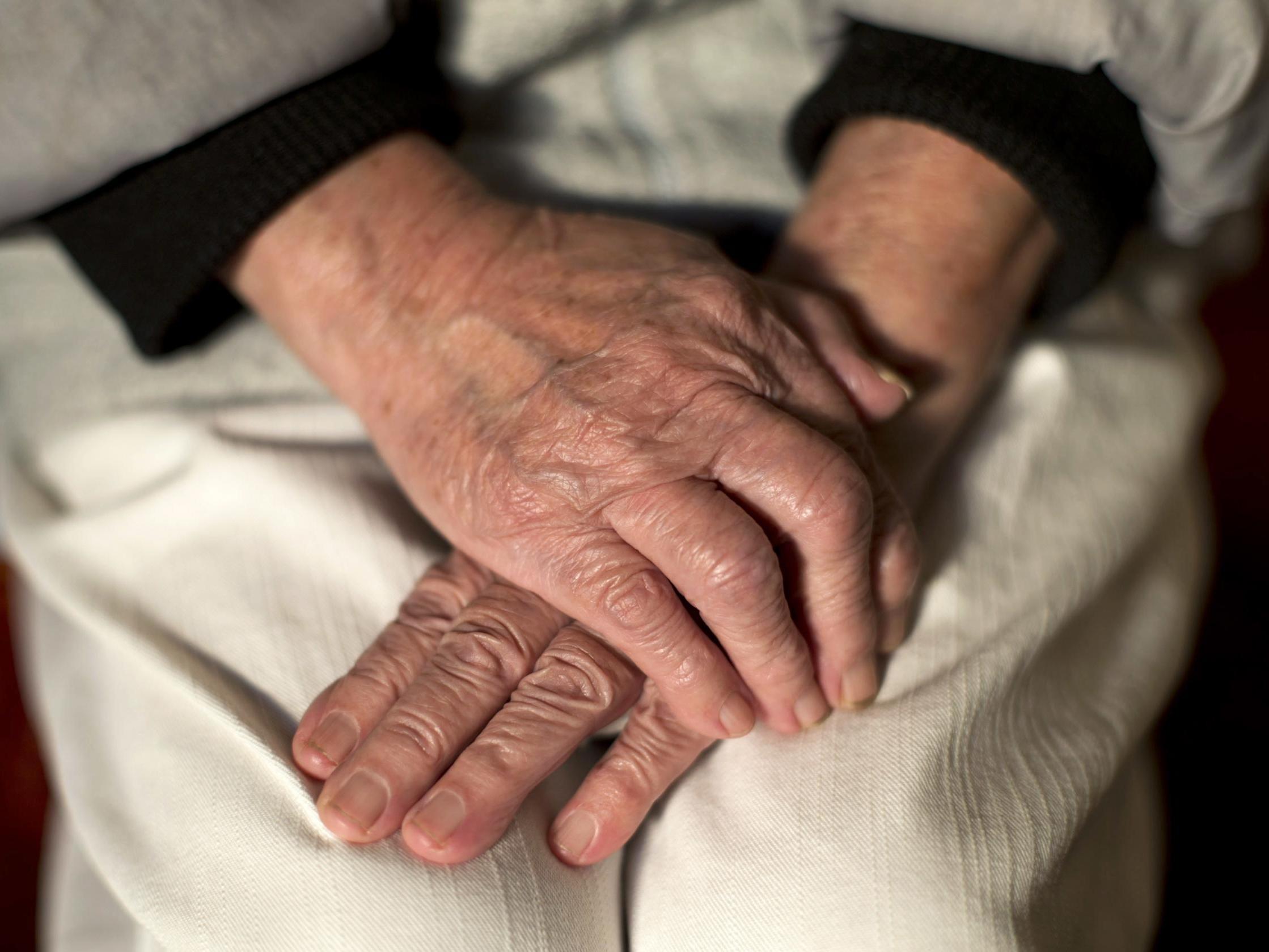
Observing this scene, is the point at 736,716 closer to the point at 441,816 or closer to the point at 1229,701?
the point at 441,816

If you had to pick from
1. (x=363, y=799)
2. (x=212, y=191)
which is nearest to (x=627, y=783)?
(x=363, y=799)

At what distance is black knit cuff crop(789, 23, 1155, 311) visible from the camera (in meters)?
0.66

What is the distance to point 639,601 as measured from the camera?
1.71 feet

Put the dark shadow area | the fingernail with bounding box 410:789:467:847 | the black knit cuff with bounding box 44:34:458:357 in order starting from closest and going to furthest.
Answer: the fingernail with bounding box 410:789:467:847
the black knit cuff with bounding box 44:34:458:357
the dark shadow area

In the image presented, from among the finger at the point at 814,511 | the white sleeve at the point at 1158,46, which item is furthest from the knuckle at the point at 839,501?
the white sleeve at the point at 1158,46

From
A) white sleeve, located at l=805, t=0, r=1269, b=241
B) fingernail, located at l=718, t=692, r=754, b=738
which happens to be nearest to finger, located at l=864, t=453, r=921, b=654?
fingernail, located at l=718, t=692, r=754, b=738

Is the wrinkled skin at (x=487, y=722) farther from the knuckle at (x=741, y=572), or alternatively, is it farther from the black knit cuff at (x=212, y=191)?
the black knit cuff at (x=212, y=191)

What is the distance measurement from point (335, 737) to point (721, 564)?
0.23 meters

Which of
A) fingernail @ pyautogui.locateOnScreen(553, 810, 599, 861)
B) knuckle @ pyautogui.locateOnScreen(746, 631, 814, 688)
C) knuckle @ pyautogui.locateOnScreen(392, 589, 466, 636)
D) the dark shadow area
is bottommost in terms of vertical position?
the dark shadow area

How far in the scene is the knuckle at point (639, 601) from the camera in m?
0.52

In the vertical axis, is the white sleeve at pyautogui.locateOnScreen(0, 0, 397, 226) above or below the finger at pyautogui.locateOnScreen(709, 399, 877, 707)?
above

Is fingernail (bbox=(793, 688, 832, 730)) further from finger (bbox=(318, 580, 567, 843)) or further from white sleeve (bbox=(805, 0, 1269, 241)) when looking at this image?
white sleeve (bbox=(805, 0, 1269, 241))

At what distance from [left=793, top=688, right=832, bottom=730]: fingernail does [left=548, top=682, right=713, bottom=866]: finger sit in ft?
0.18

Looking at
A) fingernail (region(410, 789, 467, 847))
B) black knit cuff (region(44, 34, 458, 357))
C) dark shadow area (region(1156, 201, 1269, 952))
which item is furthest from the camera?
dark shadow area (region(1156, 201, 1269, 952))
